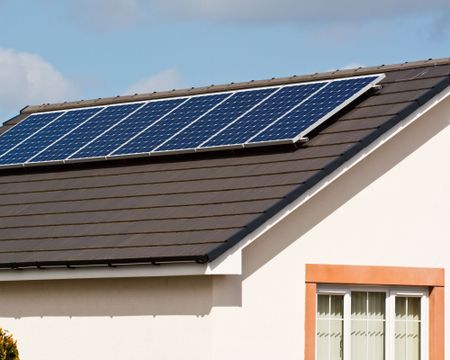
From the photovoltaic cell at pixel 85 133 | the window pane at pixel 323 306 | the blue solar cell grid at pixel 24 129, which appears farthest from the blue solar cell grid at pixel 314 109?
the blue solar cell grid at pixel 24 129

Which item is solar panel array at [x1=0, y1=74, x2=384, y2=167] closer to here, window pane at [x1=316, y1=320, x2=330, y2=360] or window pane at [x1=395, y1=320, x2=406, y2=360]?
window pane at [x1=316, y1=320, x2=330, y2=360]

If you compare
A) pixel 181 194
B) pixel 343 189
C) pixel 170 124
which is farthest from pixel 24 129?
pixel 343 189

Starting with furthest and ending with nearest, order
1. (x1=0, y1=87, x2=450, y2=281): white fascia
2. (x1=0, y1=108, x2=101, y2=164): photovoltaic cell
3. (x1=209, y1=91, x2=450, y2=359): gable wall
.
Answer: (x1=0, y1=108, x2=101, y2=164): photovoltaic cell
(x1=209, y1=91, x2=450, y2=359): gable wall
(x1=0, y1=87, x2=450, y2=281): white fascia

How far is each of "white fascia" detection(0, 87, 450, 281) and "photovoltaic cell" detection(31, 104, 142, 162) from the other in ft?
12.4

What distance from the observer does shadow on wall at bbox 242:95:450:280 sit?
1641cm

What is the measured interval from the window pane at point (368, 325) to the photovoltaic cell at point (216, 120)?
3.45m

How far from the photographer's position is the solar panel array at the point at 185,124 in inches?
731

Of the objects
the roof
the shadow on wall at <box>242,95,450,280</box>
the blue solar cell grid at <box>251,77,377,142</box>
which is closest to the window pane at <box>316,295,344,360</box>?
the shadow on wall at <box>242,95,450,280</box>

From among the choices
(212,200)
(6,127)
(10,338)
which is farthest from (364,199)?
(6,127)

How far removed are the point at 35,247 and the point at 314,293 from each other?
3.87 m

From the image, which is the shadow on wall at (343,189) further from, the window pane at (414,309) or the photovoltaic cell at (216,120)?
the photovoltaic cell at (216,120)

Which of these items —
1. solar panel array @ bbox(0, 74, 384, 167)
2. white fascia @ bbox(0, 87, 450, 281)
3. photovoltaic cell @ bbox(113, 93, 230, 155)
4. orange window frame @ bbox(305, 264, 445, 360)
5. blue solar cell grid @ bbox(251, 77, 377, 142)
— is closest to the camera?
white fascia @ bbox(0, 87, 450, 281)

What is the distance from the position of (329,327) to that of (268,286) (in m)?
1.19

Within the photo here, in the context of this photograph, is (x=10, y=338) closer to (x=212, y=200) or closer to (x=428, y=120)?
(x=212, y=200)
